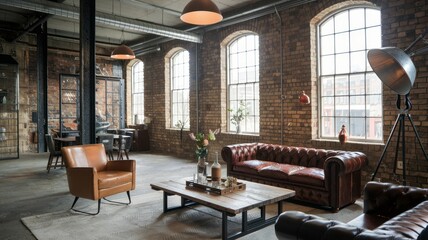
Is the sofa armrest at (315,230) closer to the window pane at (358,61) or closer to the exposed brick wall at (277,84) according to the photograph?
the exposed brick wall at (277,84)

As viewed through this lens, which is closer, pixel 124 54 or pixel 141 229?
pixel 141 229

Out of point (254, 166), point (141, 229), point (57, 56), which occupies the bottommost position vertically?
point (141, 229)

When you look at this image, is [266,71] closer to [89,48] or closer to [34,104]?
[89,48]

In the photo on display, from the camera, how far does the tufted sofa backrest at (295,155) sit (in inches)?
201

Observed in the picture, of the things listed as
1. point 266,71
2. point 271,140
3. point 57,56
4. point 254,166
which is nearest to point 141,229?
point 254,166

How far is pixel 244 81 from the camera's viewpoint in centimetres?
808

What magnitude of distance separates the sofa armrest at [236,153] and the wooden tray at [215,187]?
1504mm

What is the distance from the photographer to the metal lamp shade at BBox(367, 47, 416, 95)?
3.84m

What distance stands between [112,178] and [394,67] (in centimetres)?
387

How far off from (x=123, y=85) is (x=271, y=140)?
662 cm

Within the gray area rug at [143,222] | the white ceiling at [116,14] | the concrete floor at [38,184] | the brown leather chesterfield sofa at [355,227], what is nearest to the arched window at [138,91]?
the white ceiling at [116,14]

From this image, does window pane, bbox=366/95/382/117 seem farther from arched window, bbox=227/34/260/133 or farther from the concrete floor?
the concrete floor

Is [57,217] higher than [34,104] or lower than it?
lower

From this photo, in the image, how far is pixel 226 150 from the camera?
5.68 metres
